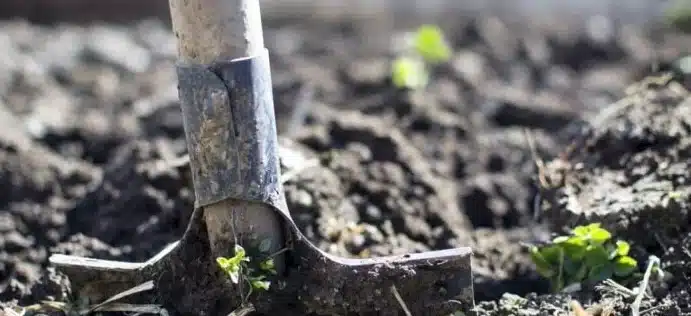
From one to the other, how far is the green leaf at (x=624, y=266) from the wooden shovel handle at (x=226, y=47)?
570 millimetres

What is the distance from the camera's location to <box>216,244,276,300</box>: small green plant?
1.58 m

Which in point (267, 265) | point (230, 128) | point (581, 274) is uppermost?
point (230, 128)

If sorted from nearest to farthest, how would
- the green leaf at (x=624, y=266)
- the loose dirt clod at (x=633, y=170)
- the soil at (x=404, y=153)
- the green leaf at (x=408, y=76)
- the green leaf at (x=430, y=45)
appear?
the green leaf at (x=624, y=266)
the loose dirt clod at (x=633, y=170)
the soil at (x=404, y=153)
the green leaf at (x=408, y=76)
the green leaf at (x=430, y=45)

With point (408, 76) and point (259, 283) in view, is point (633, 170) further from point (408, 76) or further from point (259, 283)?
point (408, 76)

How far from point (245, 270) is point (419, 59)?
2151 mm

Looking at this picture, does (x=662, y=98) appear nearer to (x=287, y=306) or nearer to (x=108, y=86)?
(x=287, y=306)

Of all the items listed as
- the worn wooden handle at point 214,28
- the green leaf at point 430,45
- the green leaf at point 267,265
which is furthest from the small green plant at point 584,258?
the green leaf at point 430,45

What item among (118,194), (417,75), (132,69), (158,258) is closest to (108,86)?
(132,69)

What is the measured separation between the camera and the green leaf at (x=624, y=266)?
5.69ft

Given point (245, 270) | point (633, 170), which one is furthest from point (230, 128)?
point (633, 170)

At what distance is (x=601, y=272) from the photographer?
1.75 m

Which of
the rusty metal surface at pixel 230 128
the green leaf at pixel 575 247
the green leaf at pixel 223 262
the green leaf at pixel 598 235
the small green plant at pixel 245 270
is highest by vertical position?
the rusty metal surface at pixel 230 128

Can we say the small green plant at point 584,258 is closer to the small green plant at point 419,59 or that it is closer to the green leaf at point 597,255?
the green leaf at point 597,255

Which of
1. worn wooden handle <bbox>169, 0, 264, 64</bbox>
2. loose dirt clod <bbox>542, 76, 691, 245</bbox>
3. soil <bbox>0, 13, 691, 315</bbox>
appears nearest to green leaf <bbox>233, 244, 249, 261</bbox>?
worn wooden handle <bbox>169, 0, 264, 64</bbox>
